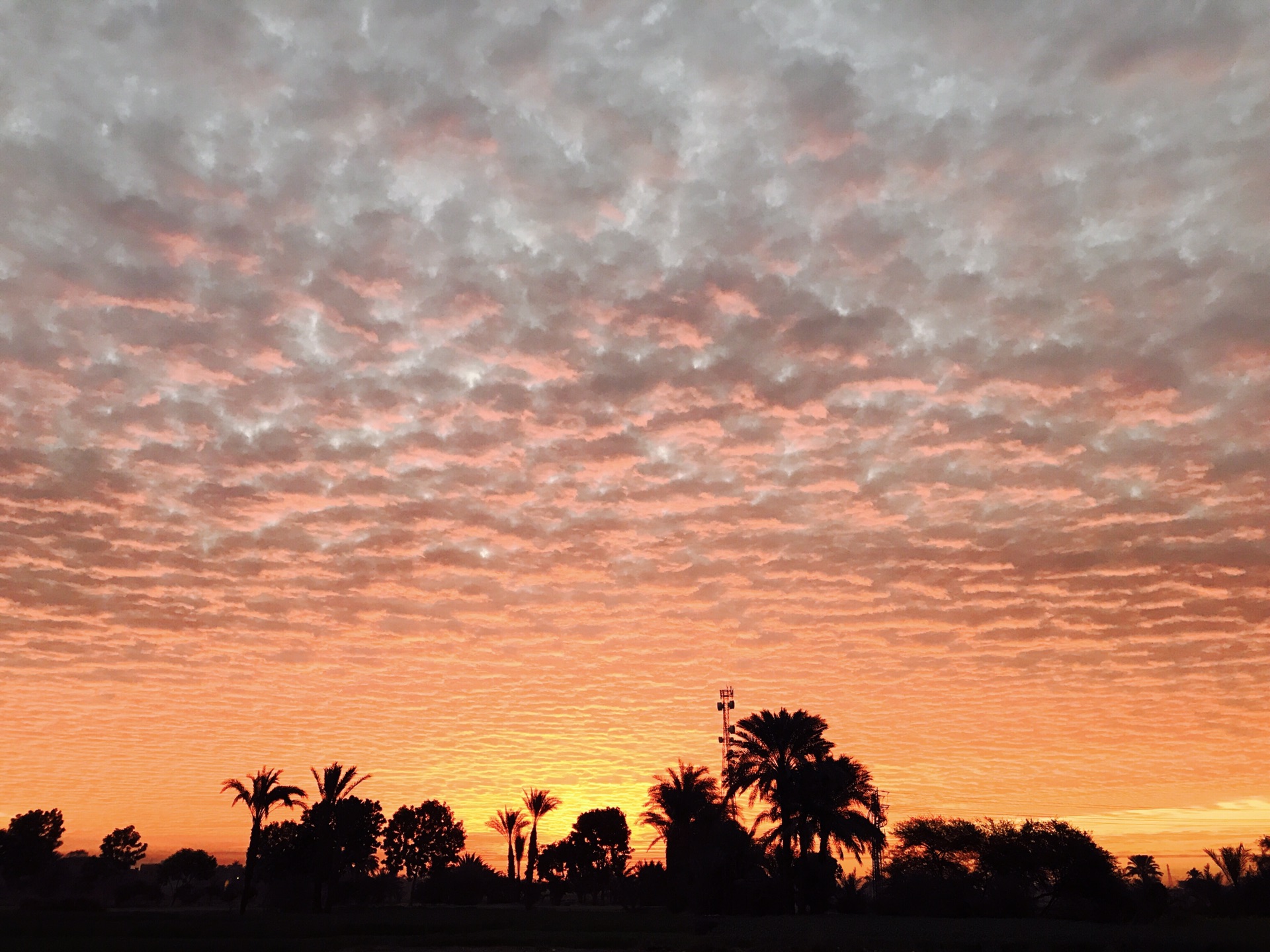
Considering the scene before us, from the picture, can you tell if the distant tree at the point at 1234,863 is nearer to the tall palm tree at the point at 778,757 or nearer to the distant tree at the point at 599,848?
the tall palm tree at the point at 778,757

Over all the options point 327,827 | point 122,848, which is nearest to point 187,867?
point 122,848

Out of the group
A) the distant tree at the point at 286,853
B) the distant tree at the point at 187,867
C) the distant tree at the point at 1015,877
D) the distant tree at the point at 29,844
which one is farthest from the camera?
the distant tree at the point at 187,867

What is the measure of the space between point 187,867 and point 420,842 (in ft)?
128

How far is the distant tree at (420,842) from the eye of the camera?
107 meters

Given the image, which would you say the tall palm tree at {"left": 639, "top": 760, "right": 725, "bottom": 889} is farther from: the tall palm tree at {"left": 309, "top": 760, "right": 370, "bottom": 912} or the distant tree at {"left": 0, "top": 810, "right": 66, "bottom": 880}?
the distant tree at {"left": 0, "top": 810, "right": 66, "bottom": 880}

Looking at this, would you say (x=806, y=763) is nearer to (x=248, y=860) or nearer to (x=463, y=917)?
(x=463, y=917)

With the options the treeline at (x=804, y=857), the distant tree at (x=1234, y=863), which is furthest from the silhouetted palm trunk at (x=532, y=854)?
the distant tree at (x=1234, y=863)

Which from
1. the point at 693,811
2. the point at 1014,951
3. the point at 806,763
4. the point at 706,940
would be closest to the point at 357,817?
the point at 693,811

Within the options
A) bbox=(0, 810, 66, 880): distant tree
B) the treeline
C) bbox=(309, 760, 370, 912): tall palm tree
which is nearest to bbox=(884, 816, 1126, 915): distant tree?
the treeline

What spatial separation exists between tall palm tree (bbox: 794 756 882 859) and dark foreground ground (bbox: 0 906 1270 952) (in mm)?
5742

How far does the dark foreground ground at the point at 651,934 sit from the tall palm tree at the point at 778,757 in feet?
18.6

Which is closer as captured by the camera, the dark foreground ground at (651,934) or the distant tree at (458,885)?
the dark foreground ground at (651,934)

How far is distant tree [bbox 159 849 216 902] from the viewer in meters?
124

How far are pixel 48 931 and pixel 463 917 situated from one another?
2999 centimetres
